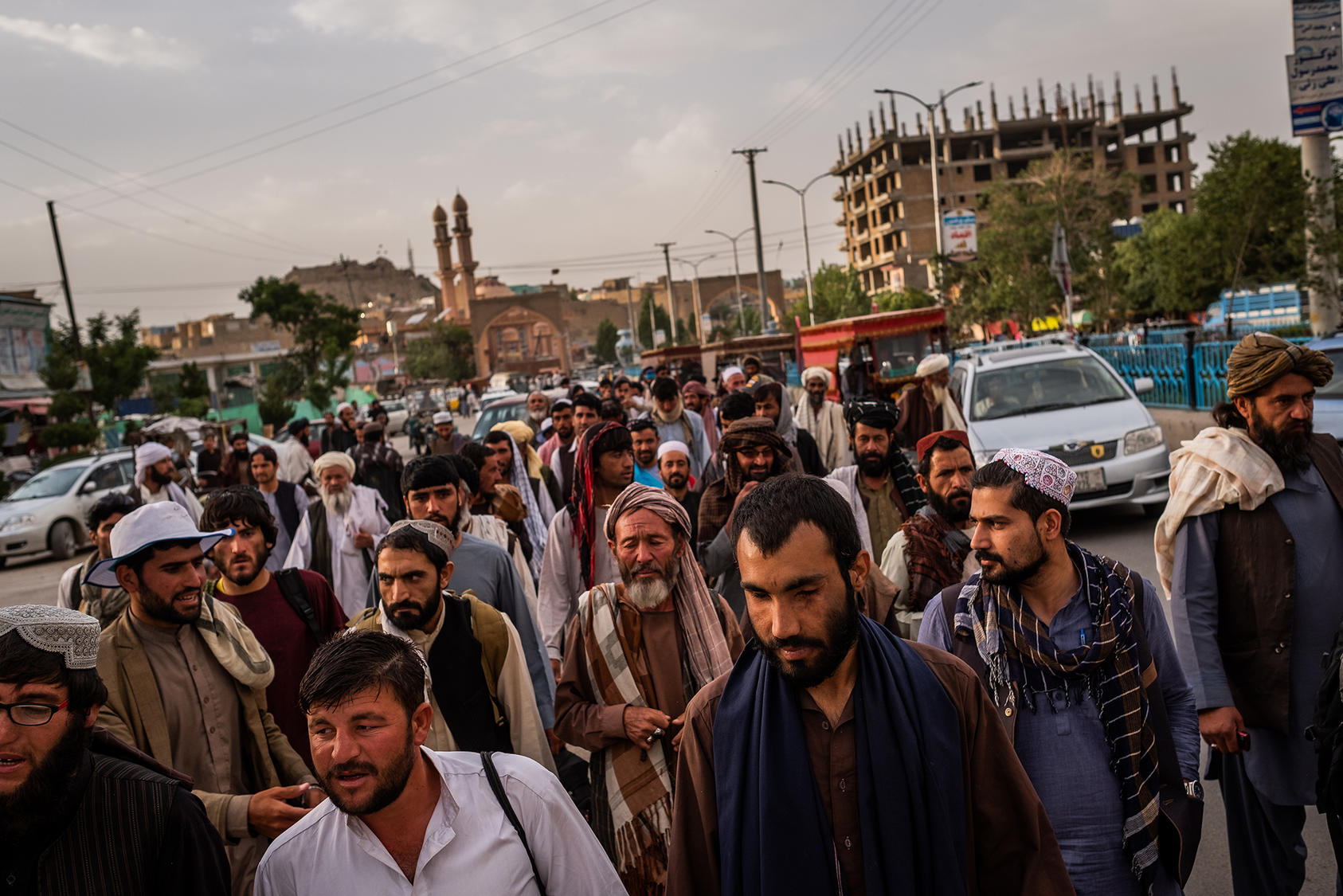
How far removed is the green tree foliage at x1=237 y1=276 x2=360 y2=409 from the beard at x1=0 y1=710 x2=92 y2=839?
145 ft

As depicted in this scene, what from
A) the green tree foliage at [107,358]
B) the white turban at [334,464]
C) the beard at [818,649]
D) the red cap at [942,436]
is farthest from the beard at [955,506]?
the green tree foliage at [107,358]

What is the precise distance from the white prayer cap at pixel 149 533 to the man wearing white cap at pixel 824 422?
6329mm

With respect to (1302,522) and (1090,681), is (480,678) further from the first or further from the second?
(1302,522)

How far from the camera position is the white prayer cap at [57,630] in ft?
7.06

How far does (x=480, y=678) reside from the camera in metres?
3.55

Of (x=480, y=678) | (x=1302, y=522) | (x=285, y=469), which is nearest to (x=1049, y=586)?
(x=1302, y=522)

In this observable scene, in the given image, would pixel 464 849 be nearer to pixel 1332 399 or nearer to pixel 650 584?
pixel 650 584

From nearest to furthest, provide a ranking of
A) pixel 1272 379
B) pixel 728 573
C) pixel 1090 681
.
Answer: pixel 1090 681, pixel 1272 379, pixel 728 573

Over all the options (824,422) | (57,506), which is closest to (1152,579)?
(824,422)

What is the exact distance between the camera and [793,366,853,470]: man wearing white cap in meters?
9.35

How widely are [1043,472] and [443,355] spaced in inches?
3637

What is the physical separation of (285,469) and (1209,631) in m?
10.8

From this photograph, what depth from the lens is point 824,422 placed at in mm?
9594

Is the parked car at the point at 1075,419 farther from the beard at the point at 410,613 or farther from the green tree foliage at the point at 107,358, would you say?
the green tree foliage at the point at 107,358
